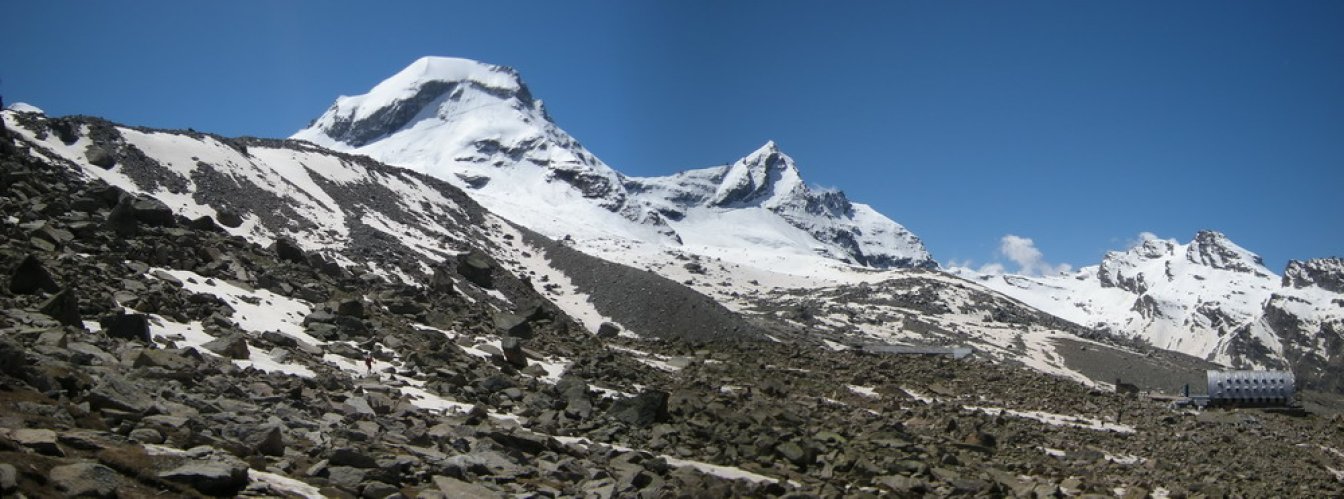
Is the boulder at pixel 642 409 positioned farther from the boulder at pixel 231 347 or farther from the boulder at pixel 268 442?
the boulder at pixel 268 442

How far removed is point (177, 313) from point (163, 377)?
8537mm

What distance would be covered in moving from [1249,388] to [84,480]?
6310 cm

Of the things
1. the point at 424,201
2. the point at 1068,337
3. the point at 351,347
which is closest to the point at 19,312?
the point at 351,347

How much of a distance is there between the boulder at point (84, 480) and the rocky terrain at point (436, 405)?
0.12ft

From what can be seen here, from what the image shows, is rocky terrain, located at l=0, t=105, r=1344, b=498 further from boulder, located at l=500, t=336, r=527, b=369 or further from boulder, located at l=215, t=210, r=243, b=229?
boulder, located at l=215, t=210, r=243, b=229

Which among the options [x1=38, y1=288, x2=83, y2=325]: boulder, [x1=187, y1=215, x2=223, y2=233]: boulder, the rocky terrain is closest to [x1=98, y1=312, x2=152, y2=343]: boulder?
the rocky terrain

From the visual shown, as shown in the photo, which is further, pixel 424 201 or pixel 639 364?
pixel 424 201

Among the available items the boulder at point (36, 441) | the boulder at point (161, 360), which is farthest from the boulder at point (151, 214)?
the boulder at point (36, 441)

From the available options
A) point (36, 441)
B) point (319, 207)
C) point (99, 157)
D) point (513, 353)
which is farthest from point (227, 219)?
point (36, 441)

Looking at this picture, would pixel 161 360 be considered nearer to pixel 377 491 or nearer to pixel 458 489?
pixel 377 491

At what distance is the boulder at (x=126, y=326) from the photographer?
2281cm

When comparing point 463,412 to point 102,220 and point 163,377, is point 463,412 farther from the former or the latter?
point 102,220

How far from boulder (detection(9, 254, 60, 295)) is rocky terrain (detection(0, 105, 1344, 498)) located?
0.07 m

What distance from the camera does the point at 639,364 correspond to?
1656 inches
